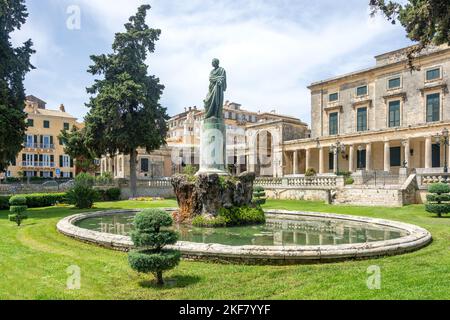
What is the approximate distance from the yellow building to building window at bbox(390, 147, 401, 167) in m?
47.6

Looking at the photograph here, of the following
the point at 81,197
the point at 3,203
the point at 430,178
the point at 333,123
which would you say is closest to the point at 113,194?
the point at 81,197

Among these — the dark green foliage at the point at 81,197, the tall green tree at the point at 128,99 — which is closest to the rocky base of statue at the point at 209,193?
the dark green foliage at the point at 81,197

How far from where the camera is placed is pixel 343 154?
47.1 metres

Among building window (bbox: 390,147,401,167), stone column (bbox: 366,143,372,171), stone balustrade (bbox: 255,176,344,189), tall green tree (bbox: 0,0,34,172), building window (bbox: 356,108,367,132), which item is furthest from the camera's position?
building window (bbox: 356,108,367,132)

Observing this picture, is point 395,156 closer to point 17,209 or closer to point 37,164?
point 17,209

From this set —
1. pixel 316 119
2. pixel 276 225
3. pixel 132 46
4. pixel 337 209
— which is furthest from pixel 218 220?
pixel 316 119

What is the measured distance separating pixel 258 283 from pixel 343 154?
141ft

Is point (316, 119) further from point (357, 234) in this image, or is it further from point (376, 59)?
point (357, 234)

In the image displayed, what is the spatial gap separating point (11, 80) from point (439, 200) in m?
26.6

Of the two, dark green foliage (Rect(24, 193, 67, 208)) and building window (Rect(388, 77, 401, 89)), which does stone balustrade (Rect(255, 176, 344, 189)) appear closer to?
dark green foliage (Rect(24, 193, 67, 208))

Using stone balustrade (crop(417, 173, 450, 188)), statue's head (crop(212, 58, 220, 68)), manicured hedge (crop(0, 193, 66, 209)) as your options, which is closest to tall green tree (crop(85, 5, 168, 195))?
manicured hedge (crop(0, 193, 66, 209))

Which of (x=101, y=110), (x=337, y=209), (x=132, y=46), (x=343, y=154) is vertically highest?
(x=132, y=46)

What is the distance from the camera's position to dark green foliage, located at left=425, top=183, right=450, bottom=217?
17.9 meters

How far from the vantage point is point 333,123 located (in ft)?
168
